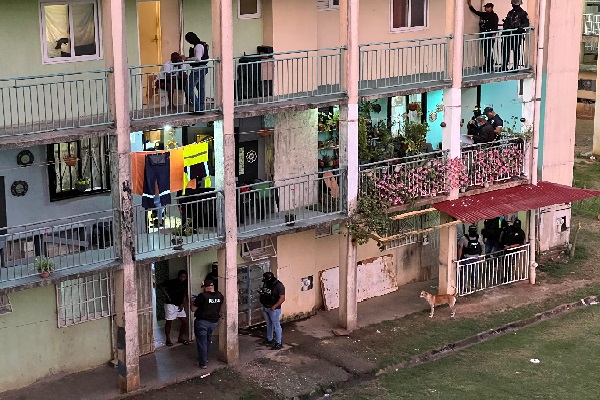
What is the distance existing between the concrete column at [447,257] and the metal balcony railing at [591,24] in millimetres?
25697

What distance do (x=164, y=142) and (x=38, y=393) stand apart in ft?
20.1

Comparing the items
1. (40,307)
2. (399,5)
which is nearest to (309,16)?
(399,5)

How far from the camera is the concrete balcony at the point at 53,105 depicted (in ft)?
73.7

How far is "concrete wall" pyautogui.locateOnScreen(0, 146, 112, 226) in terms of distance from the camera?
2377cm

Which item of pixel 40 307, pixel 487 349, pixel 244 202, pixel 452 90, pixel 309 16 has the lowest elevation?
pixel 487 349

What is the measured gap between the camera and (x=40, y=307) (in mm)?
24484

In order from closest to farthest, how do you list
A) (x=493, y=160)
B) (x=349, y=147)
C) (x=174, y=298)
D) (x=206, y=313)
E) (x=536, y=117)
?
1. (x=206, y=313)
2. (x=174, y=298)
3. (x=349, y=147)
4. (x=493, y=160)
5. (x=536, y=117)

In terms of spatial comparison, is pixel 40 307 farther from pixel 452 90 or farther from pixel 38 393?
pixel 452 90

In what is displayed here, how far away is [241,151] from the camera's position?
2758 cm

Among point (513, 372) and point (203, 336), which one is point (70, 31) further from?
point (513, 372)

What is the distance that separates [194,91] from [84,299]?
16.4ft

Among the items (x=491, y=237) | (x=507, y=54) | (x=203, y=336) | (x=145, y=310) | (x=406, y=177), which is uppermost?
(x=507, y=54)

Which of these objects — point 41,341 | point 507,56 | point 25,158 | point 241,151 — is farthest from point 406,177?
point 41,341

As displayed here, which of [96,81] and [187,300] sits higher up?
[96,81]
